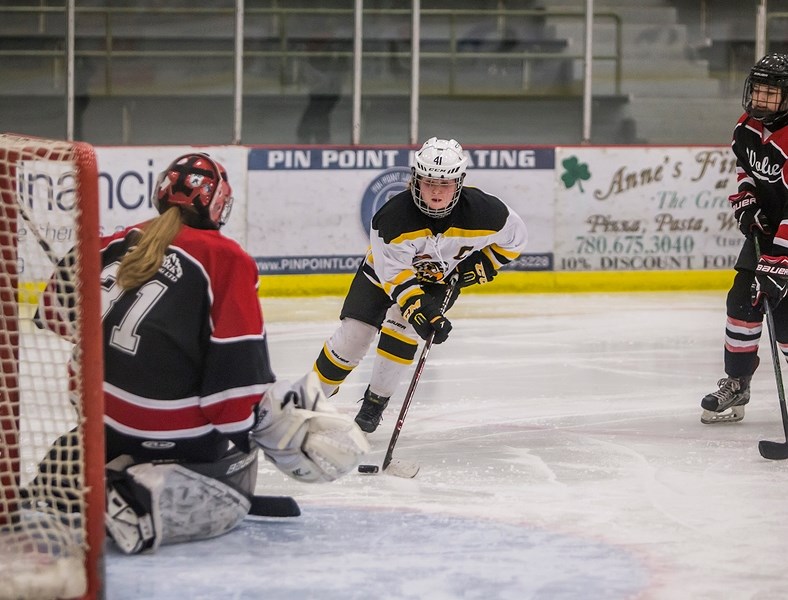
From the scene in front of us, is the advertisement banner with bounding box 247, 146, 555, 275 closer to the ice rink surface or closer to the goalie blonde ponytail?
the ice rink surface

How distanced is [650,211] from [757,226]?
11.7 feet

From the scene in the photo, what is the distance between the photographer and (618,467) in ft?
11.8

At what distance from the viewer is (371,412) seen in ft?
12.9

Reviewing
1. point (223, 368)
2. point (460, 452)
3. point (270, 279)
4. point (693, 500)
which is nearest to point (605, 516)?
point (693, 500)

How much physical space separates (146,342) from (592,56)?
19.3ft

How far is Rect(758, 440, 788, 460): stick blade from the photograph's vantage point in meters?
3.64

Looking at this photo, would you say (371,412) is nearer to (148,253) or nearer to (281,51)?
(148,253)

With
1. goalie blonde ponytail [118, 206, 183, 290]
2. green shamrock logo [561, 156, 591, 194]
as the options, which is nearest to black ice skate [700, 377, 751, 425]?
goalie blonde ponytail [118, 206, 183, 290]

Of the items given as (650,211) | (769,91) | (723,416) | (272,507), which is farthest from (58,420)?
(650,211)

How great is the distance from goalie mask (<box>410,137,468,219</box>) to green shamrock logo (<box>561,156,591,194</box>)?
4.03 m

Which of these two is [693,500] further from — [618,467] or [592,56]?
[592,56]

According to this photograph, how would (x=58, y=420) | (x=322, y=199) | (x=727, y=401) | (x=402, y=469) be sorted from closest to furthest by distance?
1. (x=58, y=420)
2. (x=402, y=469)
3. (x=727, y=401)
4. (x=322, y=199)

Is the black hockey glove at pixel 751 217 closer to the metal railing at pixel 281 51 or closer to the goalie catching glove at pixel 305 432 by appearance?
the goalie catching glove at pixel 305 432

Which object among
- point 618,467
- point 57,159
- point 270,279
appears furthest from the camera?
point 270,279
